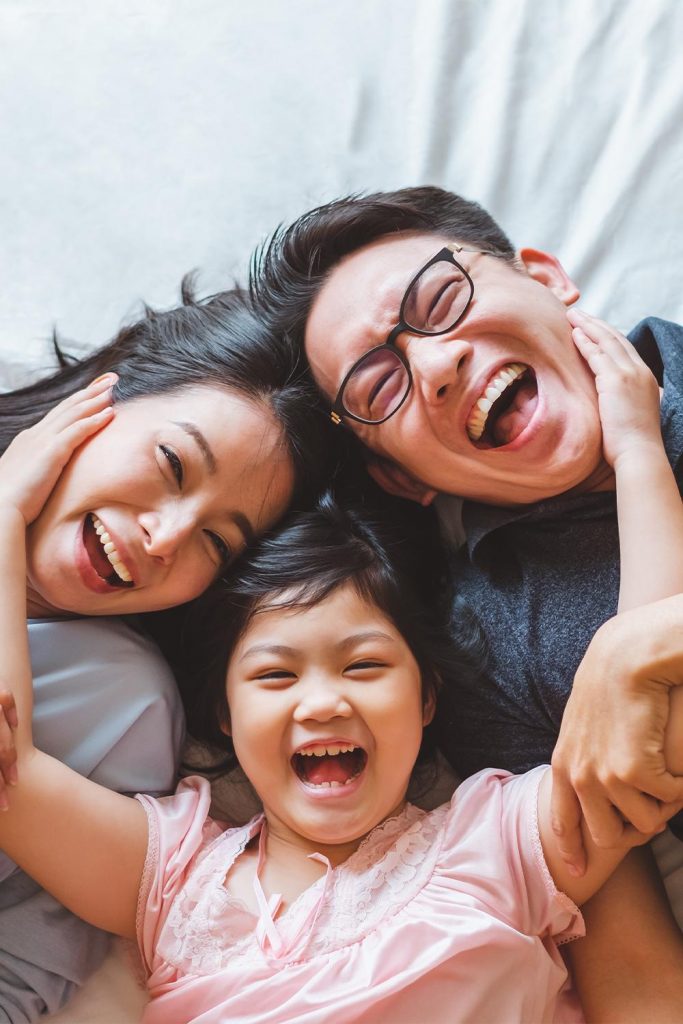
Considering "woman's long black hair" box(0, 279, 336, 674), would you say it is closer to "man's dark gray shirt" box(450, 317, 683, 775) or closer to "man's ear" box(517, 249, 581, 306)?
"man's dark gray shirt" box(450, 317, 683, 775)

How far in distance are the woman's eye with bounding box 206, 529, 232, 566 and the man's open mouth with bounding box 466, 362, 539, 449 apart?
1.23 feet

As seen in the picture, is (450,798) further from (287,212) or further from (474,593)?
(287,212)

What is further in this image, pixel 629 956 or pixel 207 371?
pixel 207 371

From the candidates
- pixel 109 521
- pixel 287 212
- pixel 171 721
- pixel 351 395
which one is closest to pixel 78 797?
pixel 171 721

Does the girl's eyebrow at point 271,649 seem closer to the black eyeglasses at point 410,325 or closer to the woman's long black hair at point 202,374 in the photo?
the woman's long black hair at point 202,374

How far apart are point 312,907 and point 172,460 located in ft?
1.97

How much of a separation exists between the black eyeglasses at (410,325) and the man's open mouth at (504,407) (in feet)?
0.32

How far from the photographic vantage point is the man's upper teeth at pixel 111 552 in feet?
4.80

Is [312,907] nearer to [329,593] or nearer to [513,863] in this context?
[513,863]

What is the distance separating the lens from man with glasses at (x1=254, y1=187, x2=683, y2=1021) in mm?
1489

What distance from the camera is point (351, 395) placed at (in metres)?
1.58

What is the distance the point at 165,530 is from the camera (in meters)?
1.46

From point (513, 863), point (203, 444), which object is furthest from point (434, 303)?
point (513, 863)

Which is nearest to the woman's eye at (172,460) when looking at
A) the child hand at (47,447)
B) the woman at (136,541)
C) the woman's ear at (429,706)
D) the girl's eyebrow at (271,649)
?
the woman at (136,541)
